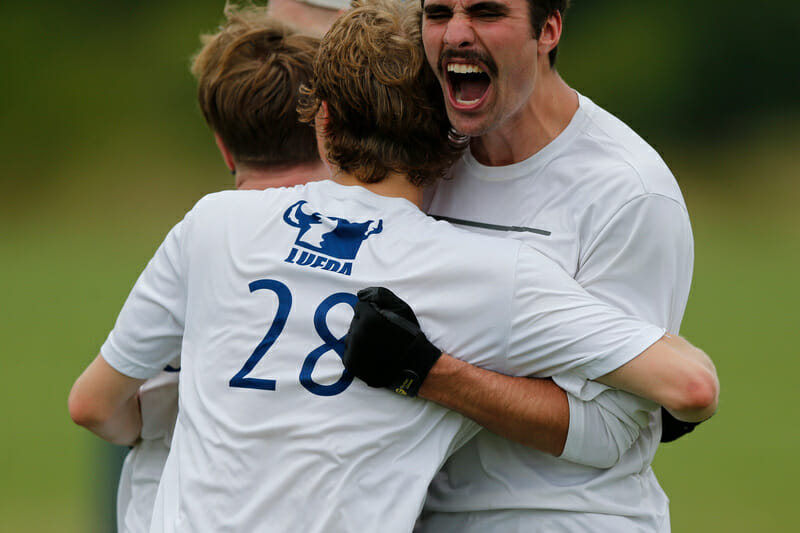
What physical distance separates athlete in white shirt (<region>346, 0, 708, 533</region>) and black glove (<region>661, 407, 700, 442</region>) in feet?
0.16

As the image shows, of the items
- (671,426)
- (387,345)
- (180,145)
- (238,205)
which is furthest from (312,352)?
(180,145)

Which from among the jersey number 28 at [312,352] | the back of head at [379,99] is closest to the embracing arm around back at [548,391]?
the jersey number 28 at [312,352]

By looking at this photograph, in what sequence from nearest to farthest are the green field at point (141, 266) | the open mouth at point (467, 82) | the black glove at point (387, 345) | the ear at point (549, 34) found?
1. the black glove at point (387, 345)
2. the open mouth at point (467, 82)
3. the ear at point (549, 34)
4. the green field at point (141, 266)

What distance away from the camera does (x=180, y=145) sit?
18234 mm

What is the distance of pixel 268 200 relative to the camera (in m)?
2.39

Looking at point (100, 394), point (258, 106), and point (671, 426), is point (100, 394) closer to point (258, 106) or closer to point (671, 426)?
point (258, 106)

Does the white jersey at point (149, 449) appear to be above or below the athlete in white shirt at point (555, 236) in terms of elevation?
below

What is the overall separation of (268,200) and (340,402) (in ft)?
1.62

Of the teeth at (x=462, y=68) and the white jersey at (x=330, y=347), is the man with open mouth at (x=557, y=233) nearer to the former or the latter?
the teeth at (x=462, y=68)

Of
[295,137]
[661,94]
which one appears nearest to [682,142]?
[661,94]

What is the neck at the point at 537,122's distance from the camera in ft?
8.70

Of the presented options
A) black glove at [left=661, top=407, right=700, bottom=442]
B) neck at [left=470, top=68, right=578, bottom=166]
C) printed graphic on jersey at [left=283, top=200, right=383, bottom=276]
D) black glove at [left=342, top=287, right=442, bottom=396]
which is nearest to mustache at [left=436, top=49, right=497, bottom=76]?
neck at [left=470, top=68, right=578, bottom=166]

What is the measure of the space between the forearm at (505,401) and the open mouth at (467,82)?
64 cm

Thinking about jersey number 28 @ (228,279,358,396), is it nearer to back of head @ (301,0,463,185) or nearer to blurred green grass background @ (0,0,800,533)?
back of head @ (301,0,463,185)
